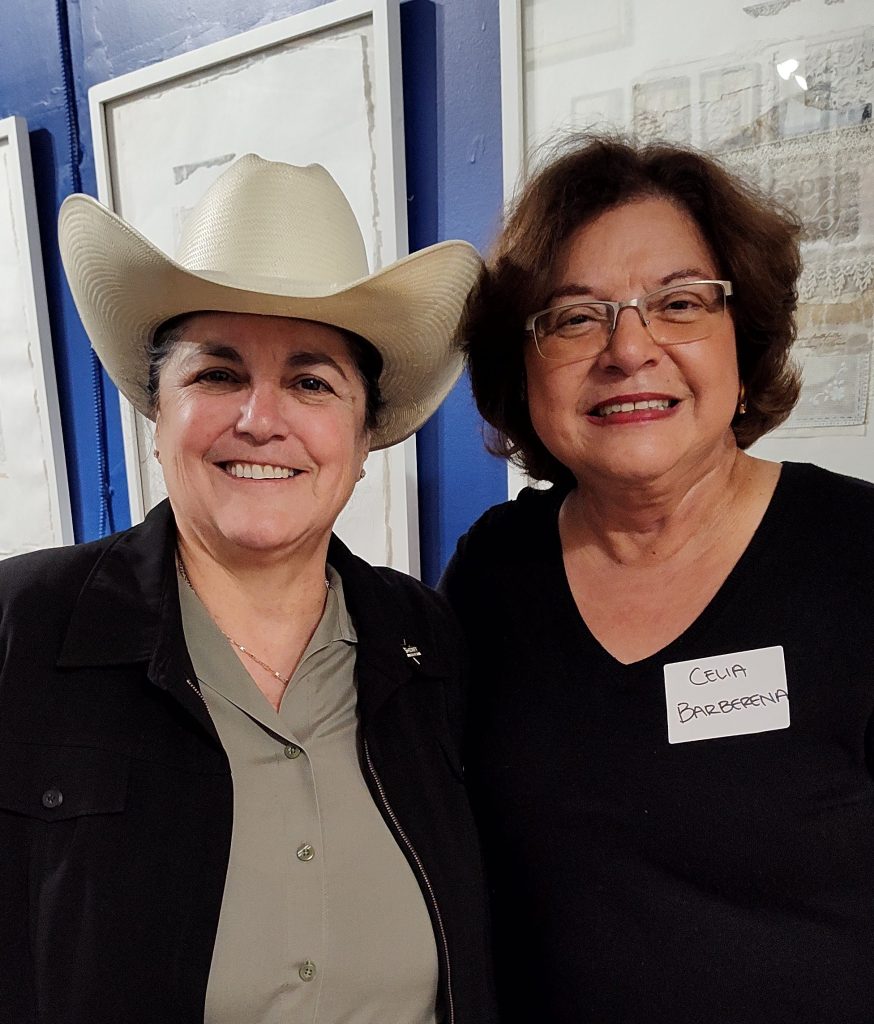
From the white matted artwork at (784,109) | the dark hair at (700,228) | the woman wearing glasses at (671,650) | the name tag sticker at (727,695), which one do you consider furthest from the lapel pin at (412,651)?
the white matted artwork at (784,109)

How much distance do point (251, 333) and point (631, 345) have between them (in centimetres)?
46

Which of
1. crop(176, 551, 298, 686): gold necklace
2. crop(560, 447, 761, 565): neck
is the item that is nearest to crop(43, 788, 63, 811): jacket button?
crop(176, 551, 298, 686): gold necklace

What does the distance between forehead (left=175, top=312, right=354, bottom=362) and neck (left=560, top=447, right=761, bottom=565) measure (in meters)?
0.43

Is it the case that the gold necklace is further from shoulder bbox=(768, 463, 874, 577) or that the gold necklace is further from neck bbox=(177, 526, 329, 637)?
shoulder bbox=(768, 463, 874, 577)

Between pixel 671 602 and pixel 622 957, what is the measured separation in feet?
1.38

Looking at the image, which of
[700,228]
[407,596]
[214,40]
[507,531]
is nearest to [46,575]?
[407,596]

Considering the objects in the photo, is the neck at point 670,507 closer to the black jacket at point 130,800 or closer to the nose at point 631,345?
the nose at point 631,345

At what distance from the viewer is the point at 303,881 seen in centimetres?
96

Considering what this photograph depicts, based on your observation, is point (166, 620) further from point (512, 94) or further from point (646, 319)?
point (512, 94)

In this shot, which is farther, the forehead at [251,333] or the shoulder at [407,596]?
the shoulder at [407,596]

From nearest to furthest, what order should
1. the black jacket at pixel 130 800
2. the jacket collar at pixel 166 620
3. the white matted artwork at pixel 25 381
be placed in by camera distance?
the black jacket at pixel 130 800 < the jacket collar at pixel 166 620 < the white matted artwork at pixel 25 381

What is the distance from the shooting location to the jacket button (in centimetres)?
90

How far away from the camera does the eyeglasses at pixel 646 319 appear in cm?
104

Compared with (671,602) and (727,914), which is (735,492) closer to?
(671,602)
